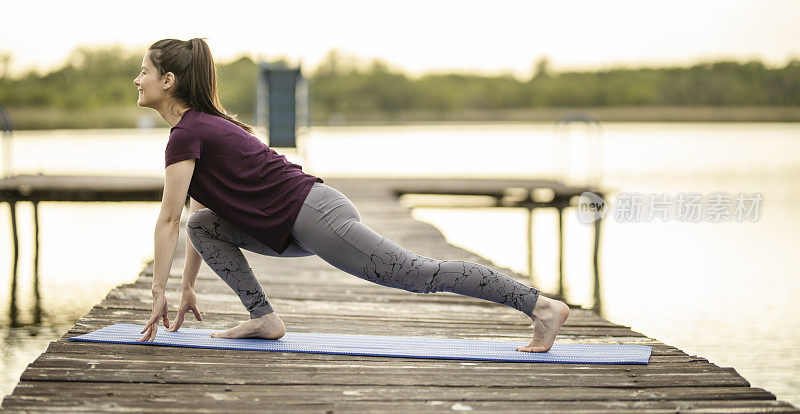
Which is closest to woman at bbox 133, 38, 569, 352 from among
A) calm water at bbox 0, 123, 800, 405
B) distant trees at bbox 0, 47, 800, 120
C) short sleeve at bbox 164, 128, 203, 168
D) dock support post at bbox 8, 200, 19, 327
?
short sleeve at bbox 164, 128, 203, 168

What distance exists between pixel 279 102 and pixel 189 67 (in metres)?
9.99

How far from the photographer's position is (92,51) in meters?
51.5

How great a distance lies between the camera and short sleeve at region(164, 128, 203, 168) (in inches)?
111

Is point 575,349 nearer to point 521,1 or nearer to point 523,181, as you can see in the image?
point 523,181

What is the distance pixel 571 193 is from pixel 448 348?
24.6 ft

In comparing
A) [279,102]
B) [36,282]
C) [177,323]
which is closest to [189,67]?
[177,323]

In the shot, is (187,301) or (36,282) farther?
(36,282)

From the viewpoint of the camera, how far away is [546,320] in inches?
117

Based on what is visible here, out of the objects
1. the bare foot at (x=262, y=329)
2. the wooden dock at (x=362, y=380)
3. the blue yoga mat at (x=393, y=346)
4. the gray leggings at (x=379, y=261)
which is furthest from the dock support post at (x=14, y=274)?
the gray leggings at (x=379, y=261)

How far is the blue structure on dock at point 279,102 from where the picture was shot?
1285 cm

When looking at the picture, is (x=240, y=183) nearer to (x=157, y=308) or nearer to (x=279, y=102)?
(x=157, y=308)

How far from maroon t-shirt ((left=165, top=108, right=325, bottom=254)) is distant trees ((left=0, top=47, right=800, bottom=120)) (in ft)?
149

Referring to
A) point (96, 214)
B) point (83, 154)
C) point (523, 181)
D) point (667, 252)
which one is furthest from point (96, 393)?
point (83, 154)

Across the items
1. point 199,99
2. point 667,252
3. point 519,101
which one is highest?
point 199,99
